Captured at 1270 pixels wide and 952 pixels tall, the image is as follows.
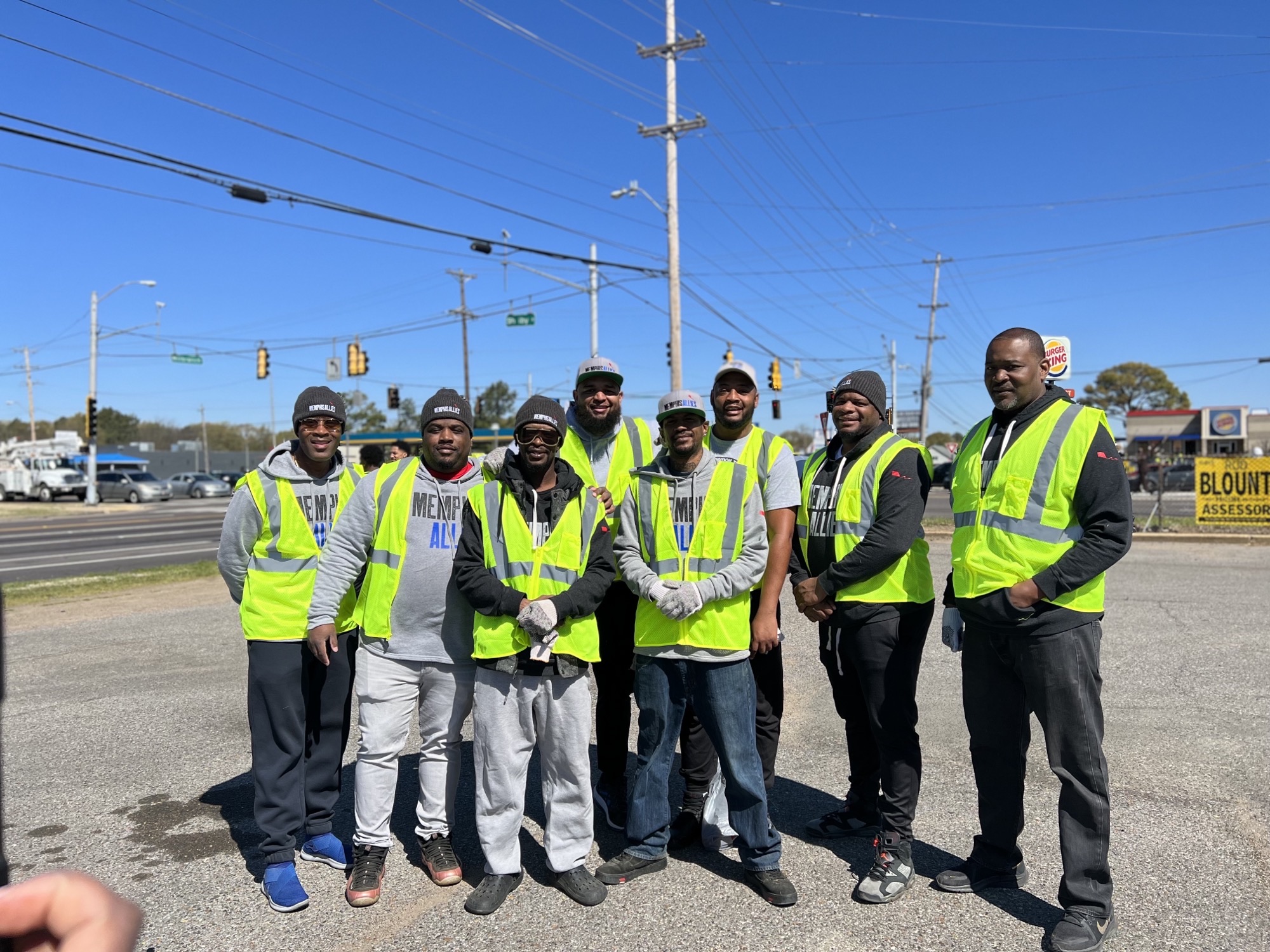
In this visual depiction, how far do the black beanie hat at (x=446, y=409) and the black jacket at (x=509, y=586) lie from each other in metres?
0.31

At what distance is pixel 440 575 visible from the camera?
12.7 feet

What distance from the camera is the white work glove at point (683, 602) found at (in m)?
3.61

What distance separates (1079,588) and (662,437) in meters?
1.83

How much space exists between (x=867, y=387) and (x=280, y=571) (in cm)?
282

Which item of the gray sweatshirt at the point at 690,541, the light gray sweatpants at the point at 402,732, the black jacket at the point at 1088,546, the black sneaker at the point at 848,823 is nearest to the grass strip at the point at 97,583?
the light gray sweatpants at the point at 402,732

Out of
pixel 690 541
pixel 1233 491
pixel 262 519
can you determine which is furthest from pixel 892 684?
pixel 1233 491

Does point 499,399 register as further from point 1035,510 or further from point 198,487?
point 1035,510

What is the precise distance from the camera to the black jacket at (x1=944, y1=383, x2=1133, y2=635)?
3289 millimetres

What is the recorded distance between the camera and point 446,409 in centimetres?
393

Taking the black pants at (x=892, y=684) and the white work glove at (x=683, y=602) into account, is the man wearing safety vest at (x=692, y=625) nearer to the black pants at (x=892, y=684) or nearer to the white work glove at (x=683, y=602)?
the white work glove at (x=683, y=602)

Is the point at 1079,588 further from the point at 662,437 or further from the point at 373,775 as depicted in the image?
the point at 373,775

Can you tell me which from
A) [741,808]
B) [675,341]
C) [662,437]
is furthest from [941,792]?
[675,341]

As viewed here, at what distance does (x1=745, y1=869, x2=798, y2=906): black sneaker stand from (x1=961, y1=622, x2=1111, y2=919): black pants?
0.82 metres

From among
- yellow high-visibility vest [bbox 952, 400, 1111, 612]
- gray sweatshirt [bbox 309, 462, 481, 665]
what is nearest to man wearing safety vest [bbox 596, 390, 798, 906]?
gray sweatshirt [bbox 309, 462, 481, 665]
